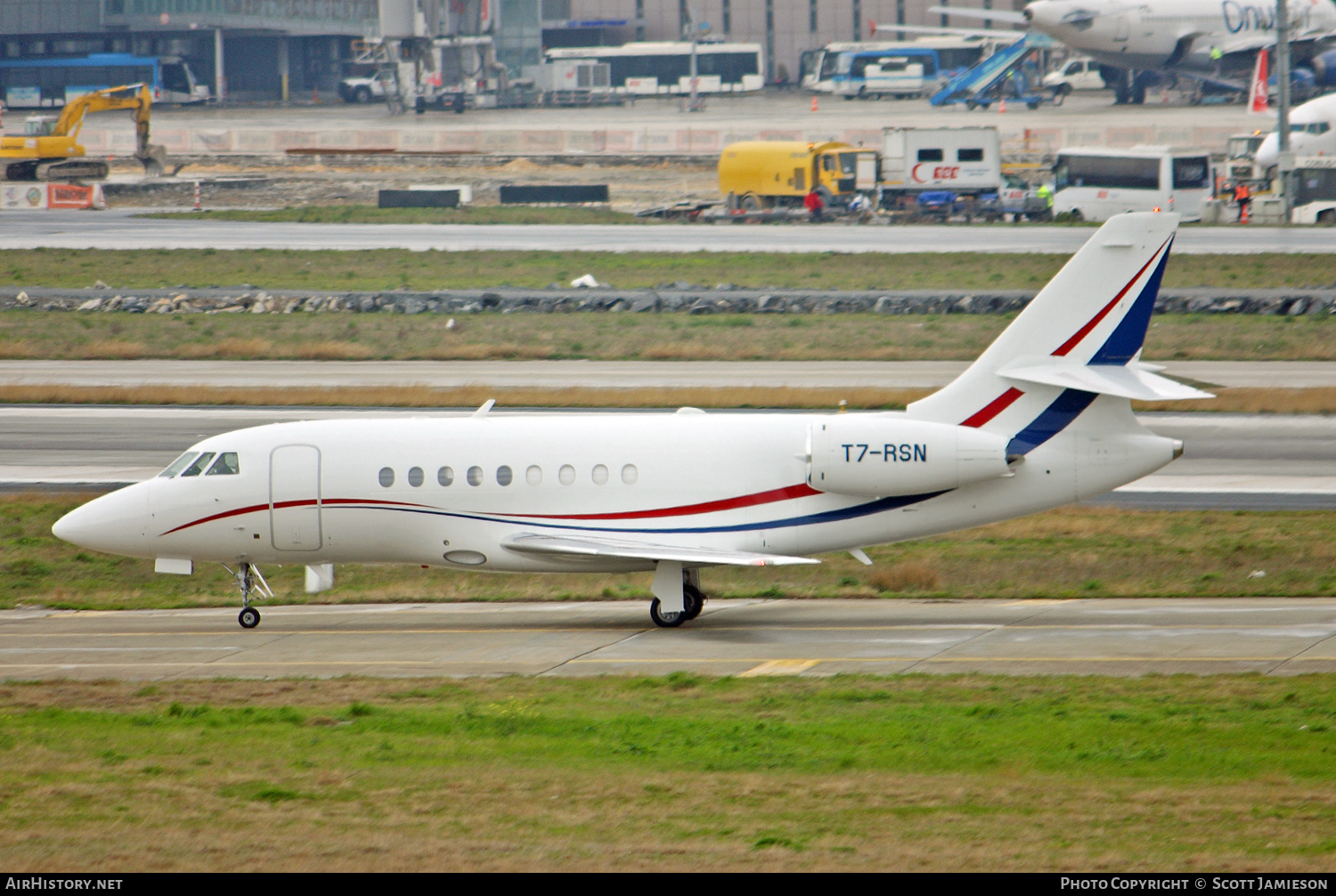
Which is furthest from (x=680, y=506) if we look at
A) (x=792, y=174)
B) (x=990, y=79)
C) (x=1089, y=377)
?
(x=990, y=79)

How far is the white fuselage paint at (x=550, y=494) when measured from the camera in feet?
80.2

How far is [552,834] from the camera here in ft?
43.1

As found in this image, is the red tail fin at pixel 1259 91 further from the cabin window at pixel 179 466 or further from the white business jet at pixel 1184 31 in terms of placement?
the cabin window at pixel 179 466

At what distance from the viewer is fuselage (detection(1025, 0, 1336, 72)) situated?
12538 cm

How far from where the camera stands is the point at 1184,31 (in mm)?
128625

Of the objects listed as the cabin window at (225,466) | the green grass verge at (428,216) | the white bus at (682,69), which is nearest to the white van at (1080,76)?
the white bus at (682,69)

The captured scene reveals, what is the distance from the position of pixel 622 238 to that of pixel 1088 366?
58.2 metres

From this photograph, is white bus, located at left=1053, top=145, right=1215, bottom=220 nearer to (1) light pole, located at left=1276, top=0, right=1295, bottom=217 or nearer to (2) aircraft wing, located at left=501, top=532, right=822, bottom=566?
(1) light pole, located at left=1276, top=0, right=1295, bottom=217

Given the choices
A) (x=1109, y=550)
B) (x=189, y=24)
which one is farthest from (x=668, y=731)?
(x=189, y=24)

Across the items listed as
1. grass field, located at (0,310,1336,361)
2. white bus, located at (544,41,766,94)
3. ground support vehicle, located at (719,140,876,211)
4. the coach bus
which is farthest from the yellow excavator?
white bus, located at (544,41,766,94)

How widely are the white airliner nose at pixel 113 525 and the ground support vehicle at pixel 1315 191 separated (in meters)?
74.0

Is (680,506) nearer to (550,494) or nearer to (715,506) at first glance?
(715,506)

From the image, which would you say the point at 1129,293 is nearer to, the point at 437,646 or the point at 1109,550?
the point at 1109,550

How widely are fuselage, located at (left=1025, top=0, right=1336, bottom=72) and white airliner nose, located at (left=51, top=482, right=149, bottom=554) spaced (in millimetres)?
114384
